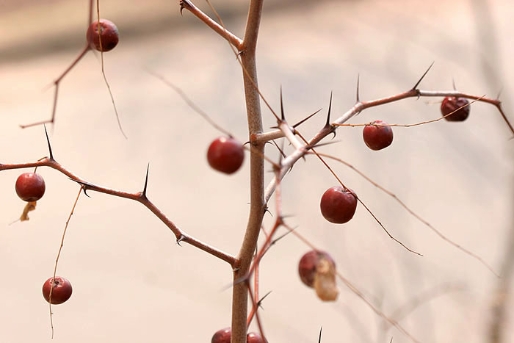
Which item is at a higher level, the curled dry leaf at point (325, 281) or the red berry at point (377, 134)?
the red berry at point (377, 134)

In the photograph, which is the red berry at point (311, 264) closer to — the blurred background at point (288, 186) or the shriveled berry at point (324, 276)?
the shriveled berry at point (324, 276)

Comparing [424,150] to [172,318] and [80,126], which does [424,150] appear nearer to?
[172,318]

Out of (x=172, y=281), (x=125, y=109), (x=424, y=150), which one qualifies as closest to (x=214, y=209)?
(x=172, y=281)

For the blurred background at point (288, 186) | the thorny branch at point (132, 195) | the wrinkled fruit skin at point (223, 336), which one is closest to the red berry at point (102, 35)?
the thorny branch at point (132, 195)

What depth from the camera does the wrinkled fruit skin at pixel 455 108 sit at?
0.41 m

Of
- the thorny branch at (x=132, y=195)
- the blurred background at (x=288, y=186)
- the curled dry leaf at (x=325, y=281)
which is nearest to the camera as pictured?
the curled dry leaf at (x=325, y=281)

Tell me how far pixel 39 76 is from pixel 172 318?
61 cm

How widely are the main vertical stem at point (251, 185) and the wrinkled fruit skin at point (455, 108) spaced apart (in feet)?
0.47

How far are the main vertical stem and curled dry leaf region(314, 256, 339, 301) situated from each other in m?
0.09

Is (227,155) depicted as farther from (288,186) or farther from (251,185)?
(288,186)

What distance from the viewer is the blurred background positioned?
1095 millimetres

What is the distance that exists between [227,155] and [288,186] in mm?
909

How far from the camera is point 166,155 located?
121 centimetres

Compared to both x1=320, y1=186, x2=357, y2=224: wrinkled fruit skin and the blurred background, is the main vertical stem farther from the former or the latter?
the blurred background
